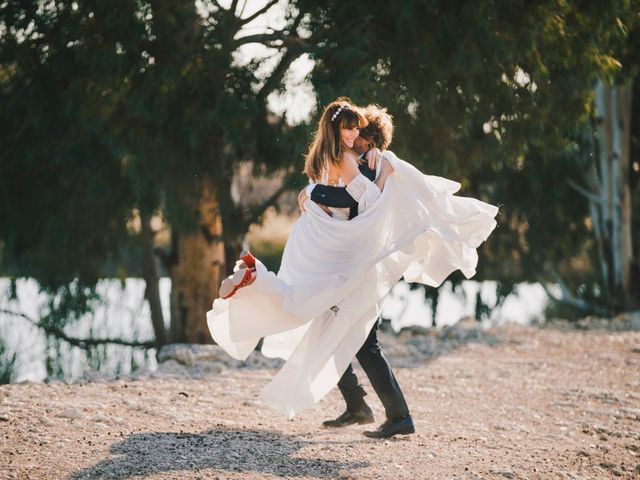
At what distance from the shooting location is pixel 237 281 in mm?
4781

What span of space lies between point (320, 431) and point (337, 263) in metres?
1.23

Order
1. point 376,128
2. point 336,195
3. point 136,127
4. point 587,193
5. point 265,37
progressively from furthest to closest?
point 587,193 → point 265,37 → point 136,127 → point 376,128 → point 336,195

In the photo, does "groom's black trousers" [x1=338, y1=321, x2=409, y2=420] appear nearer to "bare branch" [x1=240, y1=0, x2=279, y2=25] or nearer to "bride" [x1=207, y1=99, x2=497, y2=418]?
"bride" [x1=207, y1=99, x2=497, y2=418]

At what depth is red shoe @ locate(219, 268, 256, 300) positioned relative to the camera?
4.79 meters

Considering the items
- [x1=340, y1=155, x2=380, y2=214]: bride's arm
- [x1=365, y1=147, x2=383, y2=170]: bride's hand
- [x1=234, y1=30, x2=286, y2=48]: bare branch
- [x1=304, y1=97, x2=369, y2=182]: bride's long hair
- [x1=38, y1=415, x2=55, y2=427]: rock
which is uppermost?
[x1=234, y1=30, x2=286, y2=48]: bare branch

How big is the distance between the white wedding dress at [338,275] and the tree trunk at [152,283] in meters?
7.55

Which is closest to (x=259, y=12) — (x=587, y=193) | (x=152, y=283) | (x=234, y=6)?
(x=234, y=6)

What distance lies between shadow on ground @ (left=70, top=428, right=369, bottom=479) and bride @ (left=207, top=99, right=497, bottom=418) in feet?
1.01

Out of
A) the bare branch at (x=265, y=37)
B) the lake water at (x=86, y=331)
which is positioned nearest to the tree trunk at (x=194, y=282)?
the lake water at (x=86, y=331)

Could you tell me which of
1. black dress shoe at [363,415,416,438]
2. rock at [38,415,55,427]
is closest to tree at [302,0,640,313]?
black dress shoe at [363,415,416,438]

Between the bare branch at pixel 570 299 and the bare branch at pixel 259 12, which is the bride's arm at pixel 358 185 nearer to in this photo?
the bare branch at pixel 259 12

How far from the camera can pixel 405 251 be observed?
511cm

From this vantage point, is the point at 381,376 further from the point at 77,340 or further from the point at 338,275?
the point at 77,340

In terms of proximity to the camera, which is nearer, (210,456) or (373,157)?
(210,456)
